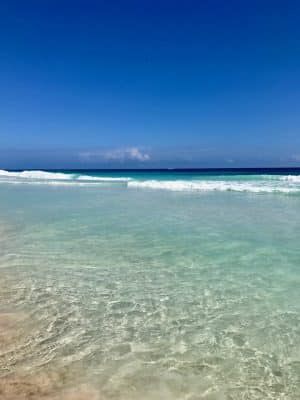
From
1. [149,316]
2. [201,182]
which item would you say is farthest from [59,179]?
[149,316]

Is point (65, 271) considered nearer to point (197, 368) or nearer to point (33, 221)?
point (197, 368)

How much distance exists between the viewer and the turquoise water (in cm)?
285

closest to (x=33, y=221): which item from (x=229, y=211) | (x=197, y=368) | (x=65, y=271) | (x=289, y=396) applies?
(x=65, y=271)

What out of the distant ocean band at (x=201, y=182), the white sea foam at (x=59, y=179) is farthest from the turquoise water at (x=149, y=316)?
the white sea foam at (x=59, y=179)

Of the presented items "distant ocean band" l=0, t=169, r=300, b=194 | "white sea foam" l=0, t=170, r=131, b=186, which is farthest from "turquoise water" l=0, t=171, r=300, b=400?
"white sea foam" l=0, t=170, r=131, b=186

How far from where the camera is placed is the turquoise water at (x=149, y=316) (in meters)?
2.85

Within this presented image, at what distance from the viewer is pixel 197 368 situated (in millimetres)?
3043

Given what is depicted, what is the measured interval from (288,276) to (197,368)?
296 centimetres

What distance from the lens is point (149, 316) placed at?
4047 millimetres

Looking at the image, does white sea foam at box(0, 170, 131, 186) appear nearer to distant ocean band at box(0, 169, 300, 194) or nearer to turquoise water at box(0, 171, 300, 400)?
distant ocean band at box(0, 169, 300, 194)

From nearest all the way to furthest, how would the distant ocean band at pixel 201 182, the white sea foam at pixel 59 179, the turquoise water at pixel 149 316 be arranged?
the turquoise water at pixel 149 316
the distant ocean band at pixel 201 182
the white sea foam at pixel 59 179

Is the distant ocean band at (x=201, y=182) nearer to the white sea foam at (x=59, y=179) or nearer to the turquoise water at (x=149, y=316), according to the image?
the white sea foam at (x=59, y=179)

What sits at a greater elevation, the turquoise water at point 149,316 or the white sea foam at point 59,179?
the white sea foam at point 59,179

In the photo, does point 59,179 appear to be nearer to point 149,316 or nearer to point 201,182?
point 201,182
